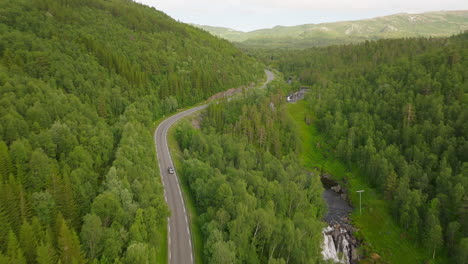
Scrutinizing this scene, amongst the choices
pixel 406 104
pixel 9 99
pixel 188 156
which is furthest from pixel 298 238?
pixel 406 104

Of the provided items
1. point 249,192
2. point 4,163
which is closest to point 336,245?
point 249,192

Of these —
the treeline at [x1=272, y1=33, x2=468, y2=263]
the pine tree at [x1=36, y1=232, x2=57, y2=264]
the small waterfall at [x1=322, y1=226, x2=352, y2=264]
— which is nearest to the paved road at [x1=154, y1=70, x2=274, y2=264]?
the pine tree at [x1=36, y1=232, x2=57, y2=264]

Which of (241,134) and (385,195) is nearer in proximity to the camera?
(385,195)

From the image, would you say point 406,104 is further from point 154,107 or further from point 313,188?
point 154,107

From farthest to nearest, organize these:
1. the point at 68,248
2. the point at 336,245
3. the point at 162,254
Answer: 1. the point at 336,245
2. the point at 162,254
3. the point at 68,248

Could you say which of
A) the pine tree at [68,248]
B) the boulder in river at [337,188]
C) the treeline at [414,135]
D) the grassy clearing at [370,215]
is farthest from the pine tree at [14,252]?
the boulder in river at [337,188]

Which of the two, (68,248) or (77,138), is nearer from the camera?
(68,248)

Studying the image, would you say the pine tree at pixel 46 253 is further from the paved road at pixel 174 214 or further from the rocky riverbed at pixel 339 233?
the rocky riverbed at pixel 339 233

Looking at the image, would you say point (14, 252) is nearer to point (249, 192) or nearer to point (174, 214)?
point (174, 214)
